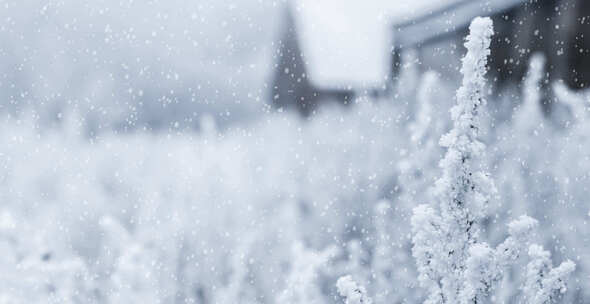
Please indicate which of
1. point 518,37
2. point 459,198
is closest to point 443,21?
point 518,37

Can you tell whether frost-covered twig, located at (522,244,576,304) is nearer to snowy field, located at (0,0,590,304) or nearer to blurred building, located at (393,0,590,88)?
snowy field, located at (0,0,590,304)

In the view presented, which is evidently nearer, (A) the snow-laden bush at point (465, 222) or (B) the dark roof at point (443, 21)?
(A) the snow-laden bush at point (465, 222)

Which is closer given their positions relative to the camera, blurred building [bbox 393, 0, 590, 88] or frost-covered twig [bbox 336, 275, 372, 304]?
frost-covered twig [bbox 336, 275, 372, 304]

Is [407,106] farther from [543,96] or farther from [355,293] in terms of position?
[355,293]

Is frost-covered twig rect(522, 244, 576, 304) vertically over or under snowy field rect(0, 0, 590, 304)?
under

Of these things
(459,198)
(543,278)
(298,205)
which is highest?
(298,205)

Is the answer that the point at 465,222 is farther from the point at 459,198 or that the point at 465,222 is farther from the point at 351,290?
the point at 351,290

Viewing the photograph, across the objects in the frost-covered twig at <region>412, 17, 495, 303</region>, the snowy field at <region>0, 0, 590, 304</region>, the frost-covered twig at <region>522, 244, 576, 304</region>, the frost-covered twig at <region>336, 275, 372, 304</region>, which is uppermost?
the snowy field at <region>0, 0, 590, 304</region>

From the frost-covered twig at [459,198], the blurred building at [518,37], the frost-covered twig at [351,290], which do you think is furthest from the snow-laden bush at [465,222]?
the blurred building at [518,37]

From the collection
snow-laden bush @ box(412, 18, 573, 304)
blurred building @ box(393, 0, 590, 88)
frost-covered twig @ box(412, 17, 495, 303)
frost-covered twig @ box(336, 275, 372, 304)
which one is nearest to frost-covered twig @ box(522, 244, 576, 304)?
snow-laden bush @ box(412, 18, 573, 304)

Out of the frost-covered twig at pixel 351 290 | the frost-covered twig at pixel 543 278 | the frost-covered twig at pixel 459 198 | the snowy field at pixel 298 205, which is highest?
the snowy field at pixel 298 205

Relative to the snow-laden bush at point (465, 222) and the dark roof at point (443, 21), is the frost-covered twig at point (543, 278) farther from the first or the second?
the dark roof at point (443, 21)

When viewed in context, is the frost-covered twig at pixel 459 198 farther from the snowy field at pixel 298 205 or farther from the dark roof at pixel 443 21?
the dark roof at pixel 443 21

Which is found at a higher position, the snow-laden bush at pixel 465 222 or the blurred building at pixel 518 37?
the blurred building at pixel 518 37
